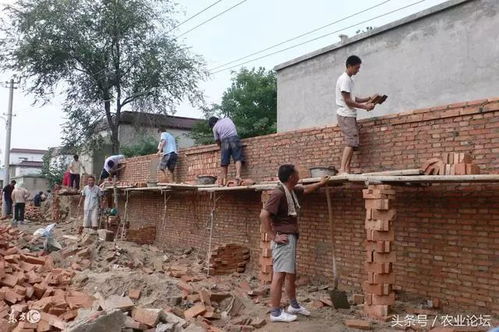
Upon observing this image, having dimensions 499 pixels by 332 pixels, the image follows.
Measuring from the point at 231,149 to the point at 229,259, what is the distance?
216 cm

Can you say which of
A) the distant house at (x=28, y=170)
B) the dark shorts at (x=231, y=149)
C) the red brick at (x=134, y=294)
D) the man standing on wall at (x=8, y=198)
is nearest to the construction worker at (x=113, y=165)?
the dark shorts at (x=231, y=149)

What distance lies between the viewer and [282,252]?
17.5 feet

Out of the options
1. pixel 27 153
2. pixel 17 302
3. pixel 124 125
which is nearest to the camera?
pixel 17 302

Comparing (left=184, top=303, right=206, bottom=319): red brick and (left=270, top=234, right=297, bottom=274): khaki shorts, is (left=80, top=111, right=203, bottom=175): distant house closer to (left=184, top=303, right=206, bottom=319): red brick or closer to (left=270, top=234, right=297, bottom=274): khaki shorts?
(left=184, top=303, right=206, bottom=319): red brick

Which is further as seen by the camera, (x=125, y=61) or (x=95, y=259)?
(x=125, y=61)

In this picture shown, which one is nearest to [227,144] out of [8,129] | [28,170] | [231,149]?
[231,149]

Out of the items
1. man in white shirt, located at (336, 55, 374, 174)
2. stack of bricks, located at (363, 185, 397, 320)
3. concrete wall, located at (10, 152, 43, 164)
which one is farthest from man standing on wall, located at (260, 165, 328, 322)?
concrete wall, located at (10, 152, 43, 164)

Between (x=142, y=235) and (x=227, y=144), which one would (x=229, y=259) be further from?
(x=142, y=235)

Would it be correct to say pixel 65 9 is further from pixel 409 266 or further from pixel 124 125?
pixel 409 266

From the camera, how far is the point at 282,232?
17.7ft

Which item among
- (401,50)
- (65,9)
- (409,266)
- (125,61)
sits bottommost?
(409,266)

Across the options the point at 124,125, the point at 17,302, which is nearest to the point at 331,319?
the point at 17,302

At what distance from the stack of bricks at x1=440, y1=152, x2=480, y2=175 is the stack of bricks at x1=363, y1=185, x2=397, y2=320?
71 cm

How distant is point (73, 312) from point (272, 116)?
16398 millimetres
